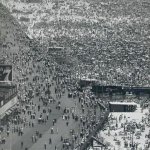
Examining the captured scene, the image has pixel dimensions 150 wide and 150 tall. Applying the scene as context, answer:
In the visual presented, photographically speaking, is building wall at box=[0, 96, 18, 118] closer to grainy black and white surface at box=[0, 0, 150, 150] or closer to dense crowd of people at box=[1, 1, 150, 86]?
grainy black and white surface at box=[0, 0, 150, 150]

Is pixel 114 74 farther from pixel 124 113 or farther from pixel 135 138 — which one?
pixel 135 138

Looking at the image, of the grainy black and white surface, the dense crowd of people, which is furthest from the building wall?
the dense crowd of people

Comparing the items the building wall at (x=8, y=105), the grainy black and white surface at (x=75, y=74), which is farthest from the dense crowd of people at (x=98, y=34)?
the building wall at (x=8, y=105)

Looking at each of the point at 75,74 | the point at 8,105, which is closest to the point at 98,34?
the point at 75,74

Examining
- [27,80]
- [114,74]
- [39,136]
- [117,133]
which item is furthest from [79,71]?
[39,136]

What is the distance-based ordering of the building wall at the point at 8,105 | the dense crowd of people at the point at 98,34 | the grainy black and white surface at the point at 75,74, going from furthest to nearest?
the dense crowd of people at the point at 98,34 < the building wall at the point at 8,105 < the grainy black and white surface at the point at 75,74

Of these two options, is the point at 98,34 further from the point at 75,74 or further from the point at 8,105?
the point at 8,105

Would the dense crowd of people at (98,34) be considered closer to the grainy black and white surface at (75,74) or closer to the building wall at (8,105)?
the grainy black and white surface at (75,74)

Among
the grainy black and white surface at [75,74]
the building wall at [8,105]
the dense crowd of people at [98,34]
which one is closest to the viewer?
the grainy black and white surface at [75,74]

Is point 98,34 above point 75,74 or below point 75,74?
above

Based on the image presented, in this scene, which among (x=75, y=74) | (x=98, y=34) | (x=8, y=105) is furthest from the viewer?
(x=98, y=34)

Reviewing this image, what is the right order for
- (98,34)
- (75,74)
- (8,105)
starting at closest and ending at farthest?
(8,105) → (75,74) → (98,34)
